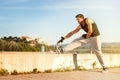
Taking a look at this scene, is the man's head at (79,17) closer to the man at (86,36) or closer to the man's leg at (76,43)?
the man at (86,36)

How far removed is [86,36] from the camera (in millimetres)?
14453

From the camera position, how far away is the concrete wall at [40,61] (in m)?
12.6

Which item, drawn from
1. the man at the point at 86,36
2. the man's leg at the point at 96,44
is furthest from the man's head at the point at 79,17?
the man's leg at the point at 96,44

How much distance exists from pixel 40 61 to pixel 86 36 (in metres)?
1.78

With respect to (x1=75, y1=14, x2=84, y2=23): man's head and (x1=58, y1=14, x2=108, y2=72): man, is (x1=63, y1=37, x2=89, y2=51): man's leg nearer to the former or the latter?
(x1=58, y1=14, x2=108, y2=72): man

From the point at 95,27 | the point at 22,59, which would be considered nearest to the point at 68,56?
the point at 95,27

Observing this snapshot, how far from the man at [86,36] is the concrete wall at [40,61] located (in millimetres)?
494

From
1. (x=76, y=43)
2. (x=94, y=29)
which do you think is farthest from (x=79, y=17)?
(x=76, y=43)

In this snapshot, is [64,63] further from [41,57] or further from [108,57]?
[108,57]

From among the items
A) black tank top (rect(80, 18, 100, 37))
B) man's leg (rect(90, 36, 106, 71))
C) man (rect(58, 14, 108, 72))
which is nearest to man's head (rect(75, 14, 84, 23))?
man (rect(58, 14, 108, 72))

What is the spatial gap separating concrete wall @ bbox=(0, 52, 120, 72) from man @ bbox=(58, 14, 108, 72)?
49 centimetres

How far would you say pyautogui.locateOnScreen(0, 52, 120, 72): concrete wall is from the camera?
1263cm

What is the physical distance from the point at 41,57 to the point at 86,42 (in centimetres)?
174

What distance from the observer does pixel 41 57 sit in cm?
1384
